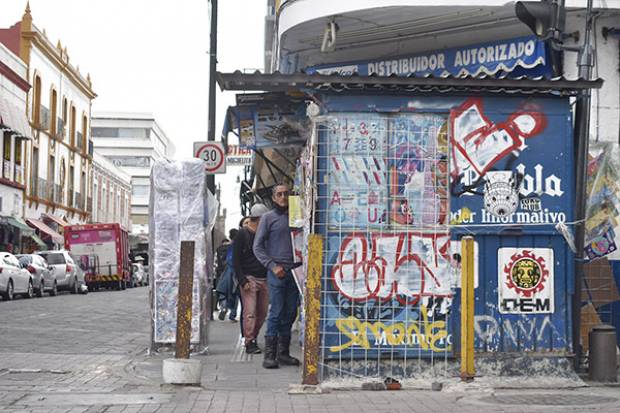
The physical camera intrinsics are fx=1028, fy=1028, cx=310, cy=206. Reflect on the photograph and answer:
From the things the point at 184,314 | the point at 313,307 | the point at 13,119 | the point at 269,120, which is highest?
the point at 13,119

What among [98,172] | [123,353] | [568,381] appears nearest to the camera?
[568,381]

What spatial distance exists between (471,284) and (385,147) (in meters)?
1.44

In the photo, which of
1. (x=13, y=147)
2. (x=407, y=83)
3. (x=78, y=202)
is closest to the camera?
(x=407, y=83)

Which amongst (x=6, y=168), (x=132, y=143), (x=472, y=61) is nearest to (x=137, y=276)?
(x=6, y=168)

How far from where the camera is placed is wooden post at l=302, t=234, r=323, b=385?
27.9ft

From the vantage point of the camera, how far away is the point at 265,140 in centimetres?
1147

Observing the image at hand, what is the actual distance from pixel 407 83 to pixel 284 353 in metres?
3.29

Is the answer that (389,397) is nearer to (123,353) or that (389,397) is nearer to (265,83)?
(265,83)

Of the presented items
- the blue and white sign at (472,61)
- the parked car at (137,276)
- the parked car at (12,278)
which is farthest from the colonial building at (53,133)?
the blue and white sign at (472,61)

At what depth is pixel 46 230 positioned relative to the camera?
166 ft

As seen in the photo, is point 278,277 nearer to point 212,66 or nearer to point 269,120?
point 269,120

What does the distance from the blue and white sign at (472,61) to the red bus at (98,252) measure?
29.4 meters

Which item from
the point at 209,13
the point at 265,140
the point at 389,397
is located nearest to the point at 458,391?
the point at 389,397

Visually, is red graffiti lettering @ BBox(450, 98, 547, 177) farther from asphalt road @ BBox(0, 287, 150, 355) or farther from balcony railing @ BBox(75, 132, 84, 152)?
balcony railing @ BBox(75, 132, 84, 152)
